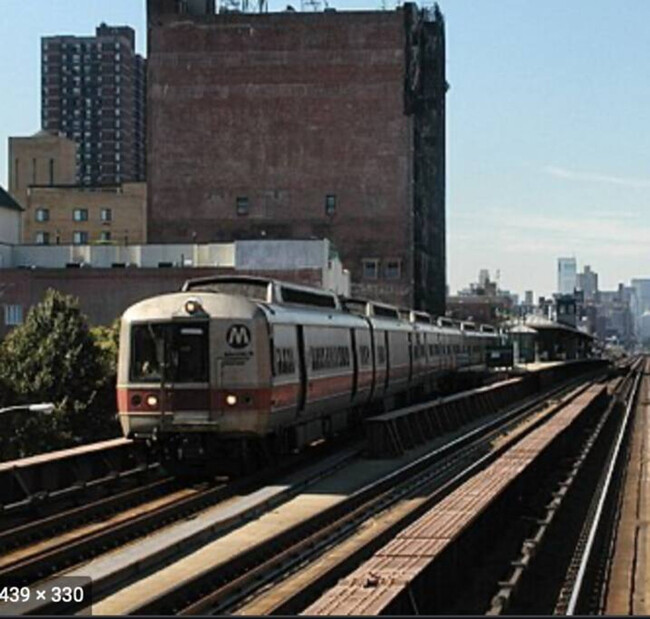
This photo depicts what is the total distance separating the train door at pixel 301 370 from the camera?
2388cm

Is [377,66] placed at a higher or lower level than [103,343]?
higher

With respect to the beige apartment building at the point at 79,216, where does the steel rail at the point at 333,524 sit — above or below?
below

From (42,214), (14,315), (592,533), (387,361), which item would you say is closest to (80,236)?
(42,214)

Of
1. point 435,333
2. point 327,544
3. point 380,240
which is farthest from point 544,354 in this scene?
point 327,544

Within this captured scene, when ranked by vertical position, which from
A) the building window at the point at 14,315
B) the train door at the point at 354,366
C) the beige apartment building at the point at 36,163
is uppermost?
the beige apartment building at the point at 36,163

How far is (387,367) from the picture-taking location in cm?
3569

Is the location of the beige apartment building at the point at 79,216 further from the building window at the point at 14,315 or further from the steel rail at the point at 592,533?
the steel rail at the point at 592,533

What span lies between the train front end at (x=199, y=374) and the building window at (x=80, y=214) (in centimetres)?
9897

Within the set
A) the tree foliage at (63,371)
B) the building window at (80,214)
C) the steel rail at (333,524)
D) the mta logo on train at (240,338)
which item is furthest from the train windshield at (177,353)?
the building window at (80,214)

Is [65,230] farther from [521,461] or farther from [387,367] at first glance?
[521,461]

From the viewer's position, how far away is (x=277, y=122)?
9112 cm

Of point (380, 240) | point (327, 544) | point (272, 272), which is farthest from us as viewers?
point (380, 240)

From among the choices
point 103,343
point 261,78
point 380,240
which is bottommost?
point 103,343

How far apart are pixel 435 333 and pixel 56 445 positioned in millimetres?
17607
